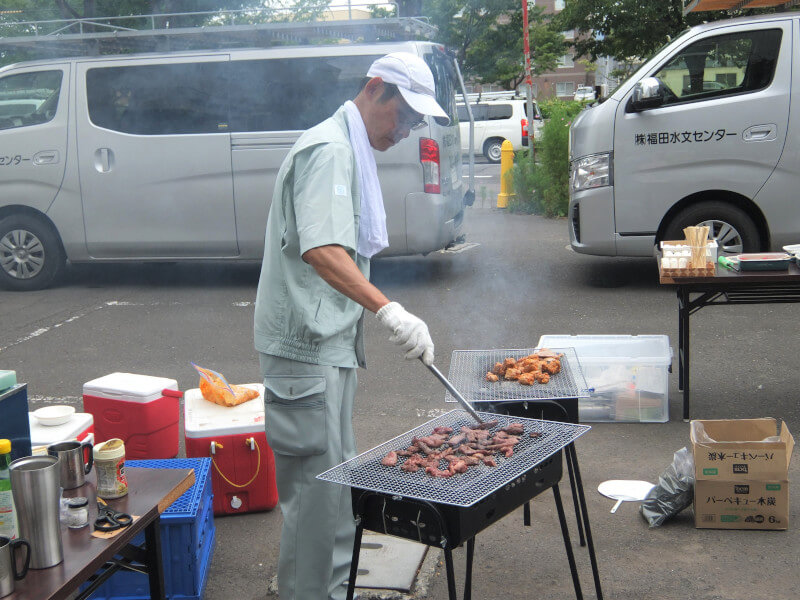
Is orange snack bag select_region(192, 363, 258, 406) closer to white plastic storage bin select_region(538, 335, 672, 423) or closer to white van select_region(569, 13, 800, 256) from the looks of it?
white plastic storage bin select_region(538, 335, 672, 423)

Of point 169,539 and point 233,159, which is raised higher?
point 233,159

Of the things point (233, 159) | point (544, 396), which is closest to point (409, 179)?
point (233, 159)

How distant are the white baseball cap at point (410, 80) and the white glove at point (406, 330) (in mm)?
657

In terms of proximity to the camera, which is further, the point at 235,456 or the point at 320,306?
the point at 235,456

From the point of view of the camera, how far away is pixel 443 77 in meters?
8.46

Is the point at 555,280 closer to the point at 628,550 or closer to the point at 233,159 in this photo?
the point at 233,159

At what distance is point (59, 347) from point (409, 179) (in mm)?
3480

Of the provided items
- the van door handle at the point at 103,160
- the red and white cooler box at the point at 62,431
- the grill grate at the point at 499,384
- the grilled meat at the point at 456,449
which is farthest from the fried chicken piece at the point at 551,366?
the van door handle at the point at 103,160

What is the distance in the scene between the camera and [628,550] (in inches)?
144

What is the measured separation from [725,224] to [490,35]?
25.5m

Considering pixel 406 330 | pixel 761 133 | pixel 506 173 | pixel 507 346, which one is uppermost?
pixel 761 133

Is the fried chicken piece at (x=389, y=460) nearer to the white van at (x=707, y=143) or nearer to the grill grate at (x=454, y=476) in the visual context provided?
the grill grate at (x=454, y=476)

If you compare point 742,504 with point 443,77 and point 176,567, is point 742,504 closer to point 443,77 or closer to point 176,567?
point 176,567

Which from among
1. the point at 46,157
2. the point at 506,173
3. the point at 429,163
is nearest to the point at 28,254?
the point at 46,157
